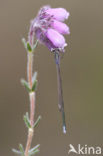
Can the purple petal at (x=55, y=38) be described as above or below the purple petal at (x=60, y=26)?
below

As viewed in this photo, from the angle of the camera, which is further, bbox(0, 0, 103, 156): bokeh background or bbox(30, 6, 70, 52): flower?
bbox(0, 0, 103, 156): bokeh background

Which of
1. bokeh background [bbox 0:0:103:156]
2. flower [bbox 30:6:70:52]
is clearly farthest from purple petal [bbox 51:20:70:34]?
bokeh background [bbox 0:0:103:156]

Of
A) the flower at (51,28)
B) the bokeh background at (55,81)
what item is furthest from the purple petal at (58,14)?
the bokeh background at (55,81)

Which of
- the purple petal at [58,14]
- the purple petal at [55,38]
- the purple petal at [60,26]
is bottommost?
the purple petal at [55,38]

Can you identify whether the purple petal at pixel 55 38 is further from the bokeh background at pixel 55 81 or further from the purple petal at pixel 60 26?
the bokeh background at pixel 55 81

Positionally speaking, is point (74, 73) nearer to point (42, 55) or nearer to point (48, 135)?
point (42, 55)

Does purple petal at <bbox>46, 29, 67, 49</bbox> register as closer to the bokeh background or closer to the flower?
the flower

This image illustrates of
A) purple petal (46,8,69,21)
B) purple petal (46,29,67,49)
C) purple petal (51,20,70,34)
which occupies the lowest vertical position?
purple petal (46,29,67,49)

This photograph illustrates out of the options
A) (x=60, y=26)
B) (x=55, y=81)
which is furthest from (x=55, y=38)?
(x=55, y=81)

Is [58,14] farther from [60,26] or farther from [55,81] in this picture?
[55,81]

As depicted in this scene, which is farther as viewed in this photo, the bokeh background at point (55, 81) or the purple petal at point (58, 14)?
the bokeh background at point (55, 81)
